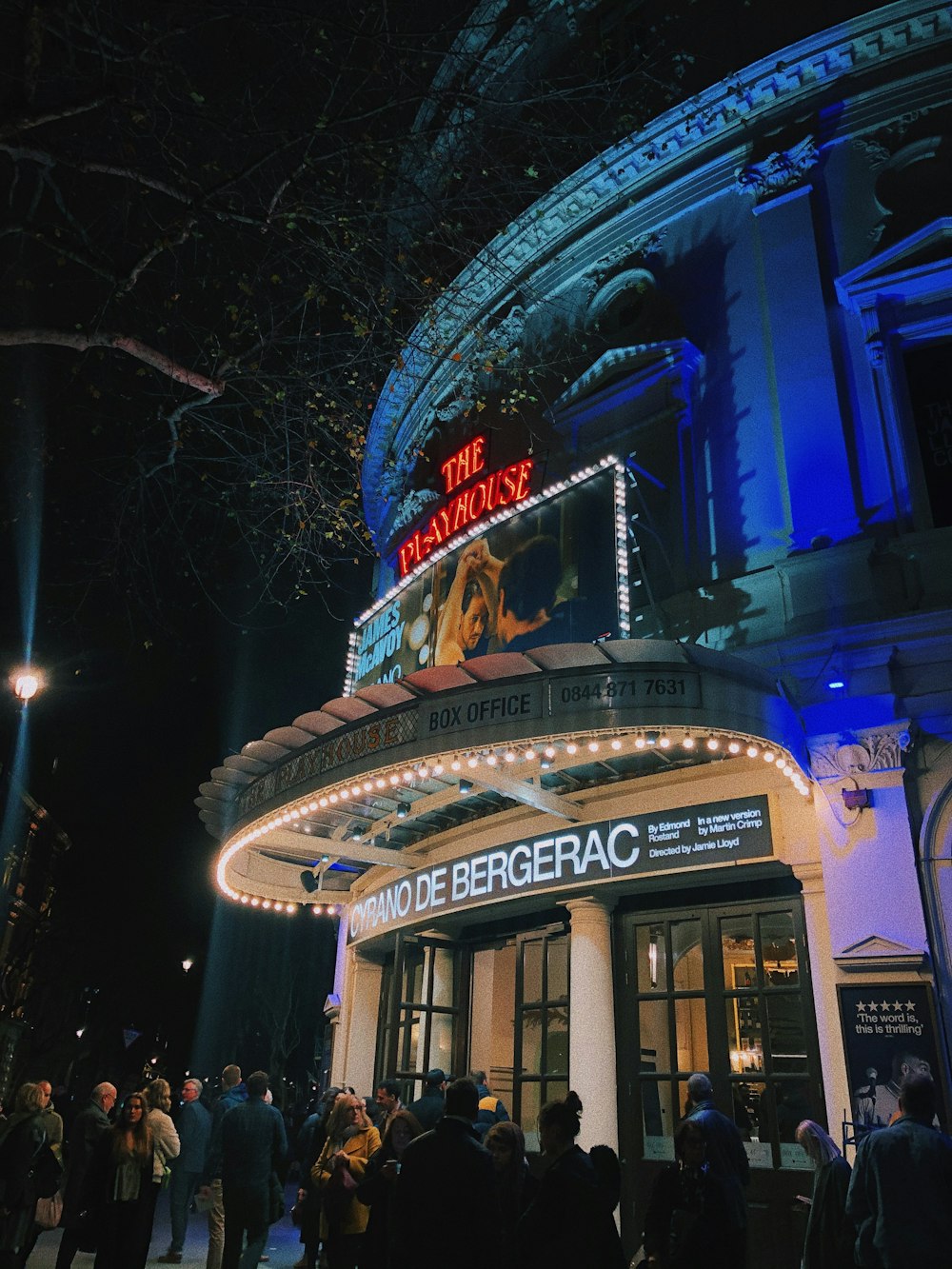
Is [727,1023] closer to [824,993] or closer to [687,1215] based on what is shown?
[824,993]

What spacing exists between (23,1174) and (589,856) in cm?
580

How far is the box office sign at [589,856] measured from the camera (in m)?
9.03

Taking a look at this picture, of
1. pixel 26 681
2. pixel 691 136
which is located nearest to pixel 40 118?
pixel 26 681

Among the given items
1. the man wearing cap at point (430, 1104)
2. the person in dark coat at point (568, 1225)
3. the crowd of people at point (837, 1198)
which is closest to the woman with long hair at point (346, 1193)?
the man wearing cap at point (430, 1104)

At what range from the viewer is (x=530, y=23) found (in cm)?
1524

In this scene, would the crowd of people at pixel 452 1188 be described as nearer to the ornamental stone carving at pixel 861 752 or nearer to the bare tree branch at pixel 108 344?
the ornamental stone carving at pixel 861 752

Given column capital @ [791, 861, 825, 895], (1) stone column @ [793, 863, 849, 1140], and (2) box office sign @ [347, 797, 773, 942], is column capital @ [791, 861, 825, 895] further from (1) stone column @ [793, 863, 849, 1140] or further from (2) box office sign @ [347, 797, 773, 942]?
(2) box office sign @ [347, 797, 773, 942]

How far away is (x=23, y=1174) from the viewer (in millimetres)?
7461

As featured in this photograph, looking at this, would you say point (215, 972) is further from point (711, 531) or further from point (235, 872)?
point (711, 531)

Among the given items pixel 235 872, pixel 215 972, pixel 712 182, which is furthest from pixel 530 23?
pixel 215 972

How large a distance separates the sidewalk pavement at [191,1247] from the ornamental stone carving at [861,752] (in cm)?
736

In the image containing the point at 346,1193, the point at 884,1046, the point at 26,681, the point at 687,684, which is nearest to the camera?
the point at 346,1193

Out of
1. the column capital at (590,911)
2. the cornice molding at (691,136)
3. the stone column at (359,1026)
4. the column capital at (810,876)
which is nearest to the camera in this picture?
the column capital at (810,876)

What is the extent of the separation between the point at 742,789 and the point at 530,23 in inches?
515
